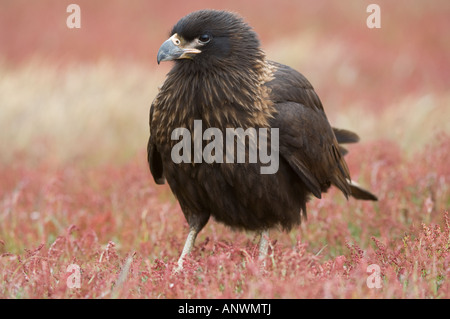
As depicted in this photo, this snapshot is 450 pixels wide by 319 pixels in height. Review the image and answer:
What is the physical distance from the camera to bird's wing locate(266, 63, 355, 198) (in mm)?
4277

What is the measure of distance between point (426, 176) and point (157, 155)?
254 centimetres

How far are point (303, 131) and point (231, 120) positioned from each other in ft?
1.88

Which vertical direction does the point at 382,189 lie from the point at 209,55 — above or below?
below

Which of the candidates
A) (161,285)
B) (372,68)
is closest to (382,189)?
(161,285)

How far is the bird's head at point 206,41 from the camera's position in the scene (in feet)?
13.6

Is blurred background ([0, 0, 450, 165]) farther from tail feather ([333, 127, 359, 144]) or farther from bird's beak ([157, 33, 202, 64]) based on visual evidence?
bird's beak ([157, 33, 202, 64])

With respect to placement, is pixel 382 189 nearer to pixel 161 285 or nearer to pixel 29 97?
pixel 161 285

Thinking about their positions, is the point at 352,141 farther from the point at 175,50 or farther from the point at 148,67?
the point at 148,67

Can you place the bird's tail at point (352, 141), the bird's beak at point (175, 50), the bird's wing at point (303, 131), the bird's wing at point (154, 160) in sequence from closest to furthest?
the bird's beak at point (175, 50) → the bird's wing at point (303, 131) → the bird's wing at point (154, 160) → the bird's tail at point (352, 141)

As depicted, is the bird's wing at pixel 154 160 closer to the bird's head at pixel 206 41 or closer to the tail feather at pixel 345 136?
the bird's head at pixel 206 41

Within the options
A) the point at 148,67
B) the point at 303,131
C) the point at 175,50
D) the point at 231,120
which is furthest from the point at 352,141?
the point at 148,67

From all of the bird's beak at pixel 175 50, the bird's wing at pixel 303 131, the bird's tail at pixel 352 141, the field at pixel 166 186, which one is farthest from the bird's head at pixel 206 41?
the bird's tail at pixel 352 141

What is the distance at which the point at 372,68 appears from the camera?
12.0m

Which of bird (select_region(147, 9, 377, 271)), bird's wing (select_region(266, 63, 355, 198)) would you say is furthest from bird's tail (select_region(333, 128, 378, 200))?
bird (select_region(147, 9, 377, 271))
